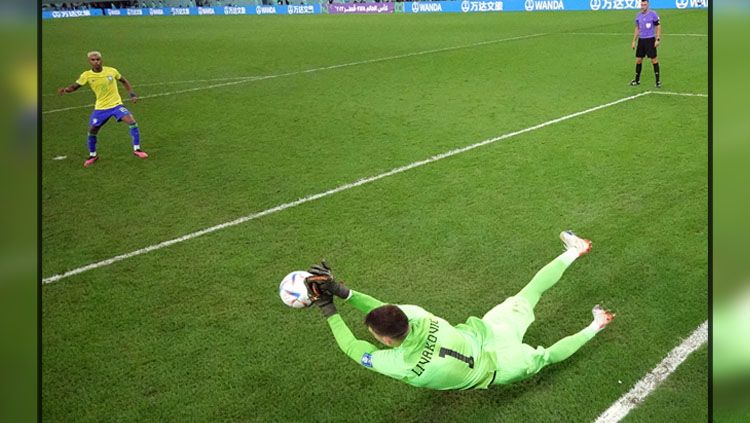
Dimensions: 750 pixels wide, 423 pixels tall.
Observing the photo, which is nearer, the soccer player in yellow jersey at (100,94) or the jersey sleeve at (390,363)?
the jersey sleeve at (390,363)

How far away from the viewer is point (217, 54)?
2002 centimetres

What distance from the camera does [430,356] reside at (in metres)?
3.29

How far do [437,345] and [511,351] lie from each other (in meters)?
0.61

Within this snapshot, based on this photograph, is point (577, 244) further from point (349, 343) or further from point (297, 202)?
point (297, 202)

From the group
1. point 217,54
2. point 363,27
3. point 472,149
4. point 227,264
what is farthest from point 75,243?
point 363,27

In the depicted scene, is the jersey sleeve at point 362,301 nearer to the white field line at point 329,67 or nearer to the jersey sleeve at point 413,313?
the jersey sleeve at point 413,313

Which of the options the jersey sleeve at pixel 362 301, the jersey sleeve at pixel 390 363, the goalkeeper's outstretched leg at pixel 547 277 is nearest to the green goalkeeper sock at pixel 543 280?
the goalkeeper's outstretched leg at pixel 547 277

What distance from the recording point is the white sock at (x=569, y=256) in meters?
4.49

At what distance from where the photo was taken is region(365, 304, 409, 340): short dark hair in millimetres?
3211

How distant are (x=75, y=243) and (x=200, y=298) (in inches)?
80.2

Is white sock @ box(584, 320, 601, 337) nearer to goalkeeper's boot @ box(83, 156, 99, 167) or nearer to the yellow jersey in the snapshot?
the yellow jersey

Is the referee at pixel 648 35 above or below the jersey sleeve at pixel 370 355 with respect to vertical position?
above

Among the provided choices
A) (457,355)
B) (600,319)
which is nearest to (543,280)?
(600,319)

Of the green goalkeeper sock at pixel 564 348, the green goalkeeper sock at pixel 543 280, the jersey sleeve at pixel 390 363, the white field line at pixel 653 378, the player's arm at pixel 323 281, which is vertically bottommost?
the white field line at pixel 653 378
